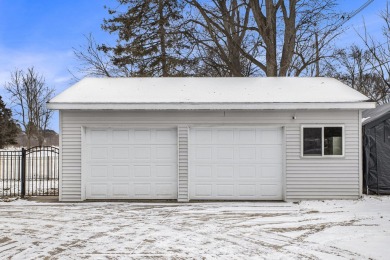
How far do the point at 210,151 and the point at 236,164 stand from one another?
2.77 ft

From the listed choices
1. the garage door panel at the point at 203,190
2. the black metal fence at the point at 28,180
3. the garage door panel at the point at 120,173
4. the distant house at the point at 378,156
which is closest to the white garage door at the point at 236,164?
the garage door panel at the point at 203,190

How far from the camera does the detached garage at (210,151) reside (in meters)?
10.2

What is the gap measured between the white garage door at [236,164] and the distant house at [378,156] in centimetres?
316

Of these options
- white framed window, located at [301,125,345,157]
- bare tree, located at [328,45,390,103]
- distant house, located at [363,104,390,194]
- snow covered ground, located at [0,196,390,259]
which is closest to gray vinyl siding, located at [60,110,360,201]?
white framed window, located at [301,125,345,157]

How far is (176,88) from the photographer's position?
37.9 feet

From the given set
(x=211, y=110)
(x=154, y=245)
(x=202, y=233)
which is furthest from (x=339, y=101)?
(x=154, y=245)

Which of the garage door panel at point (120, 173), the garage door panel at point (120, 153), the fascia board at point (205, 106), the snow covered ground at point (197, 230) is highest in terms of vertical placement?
the fascia board at point (205, 106)

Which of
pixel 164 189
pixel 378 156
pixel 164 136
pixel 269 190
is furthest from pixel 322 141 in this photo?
pixel 164 189

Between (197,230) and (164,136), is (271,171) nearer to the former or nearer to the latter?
(164,136)

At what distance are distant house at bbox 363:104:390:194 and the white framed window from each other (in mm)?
1752

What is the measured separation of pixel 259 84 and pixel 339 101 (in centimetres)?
285

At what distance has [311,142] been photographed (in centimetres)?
1027

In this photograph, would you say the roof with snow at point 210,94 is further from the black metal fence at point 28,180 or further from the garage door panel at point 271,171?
the black metal fence at point 28,180

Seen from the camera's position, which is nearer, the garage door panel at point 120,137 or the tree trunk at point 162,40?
the garage door panel at point 120,137
